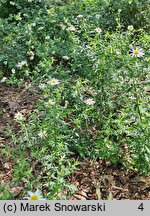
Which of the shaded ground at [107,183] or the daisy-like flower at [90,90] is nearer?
the shaded ground at [107,183]

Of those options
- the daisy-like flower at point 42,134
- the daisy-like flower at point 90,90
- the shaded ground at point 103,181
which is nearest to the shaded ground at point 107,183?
the shaded ground at point 103,181

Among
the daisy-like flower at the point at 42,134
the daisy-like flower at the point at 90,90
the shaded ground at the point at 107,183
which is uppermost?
the daisy-like flower at the point at 90,90

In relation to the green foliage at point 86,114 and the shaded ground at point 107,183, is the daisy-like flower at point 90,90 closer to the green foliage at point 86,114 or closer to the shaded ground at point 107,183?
the green foliage at point 86,114

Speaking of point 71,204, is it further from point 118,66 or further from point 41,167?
point 118,66

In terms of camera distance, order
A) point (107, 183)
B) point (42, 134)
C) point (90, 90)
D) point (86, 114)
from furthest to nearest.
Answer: point (90, 90) → point (86, 114) → point (107, 183) → point (42, 134)

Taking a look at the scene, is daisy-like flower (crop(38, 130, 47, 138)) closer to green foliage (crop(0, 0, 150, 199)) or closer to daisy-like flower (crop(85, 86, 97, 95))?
green foliage (crop(0, 0, 150, 199))

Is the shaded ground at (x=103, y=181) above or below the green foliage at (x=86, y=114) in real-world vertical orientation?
below

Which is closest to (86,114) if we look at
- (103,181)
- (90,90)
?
(90,90)

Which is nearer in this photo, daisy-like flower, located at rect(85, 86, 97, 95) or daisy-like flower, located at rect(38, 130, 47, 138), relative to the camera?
daisy-like flower, located at rect(38, 130, 47, 138)

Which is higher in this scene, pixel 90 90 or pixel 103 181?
pixel 90 90

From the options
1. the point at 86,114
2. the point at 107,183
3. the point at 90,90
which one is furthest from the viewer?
the point at 90,90

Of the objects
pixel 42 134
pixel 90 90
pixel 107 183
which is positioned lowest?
pixel 107 183

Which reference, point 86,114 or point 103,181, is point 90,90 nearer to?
point 86,114

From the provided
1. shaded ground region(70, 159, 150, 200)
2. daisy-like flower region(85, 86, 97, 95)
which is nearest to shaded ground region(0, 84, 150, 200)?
shaded ground region(70, 159, 150, 200)
